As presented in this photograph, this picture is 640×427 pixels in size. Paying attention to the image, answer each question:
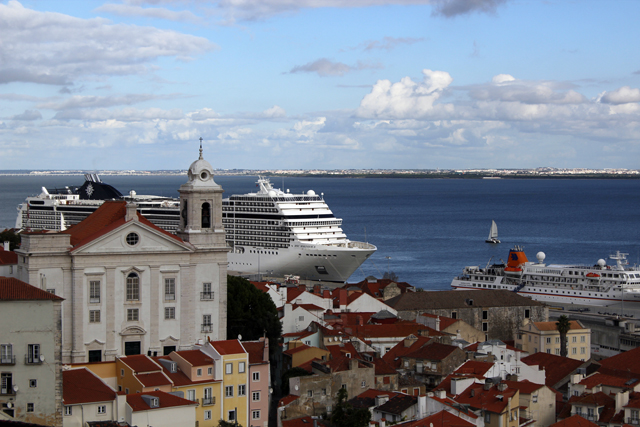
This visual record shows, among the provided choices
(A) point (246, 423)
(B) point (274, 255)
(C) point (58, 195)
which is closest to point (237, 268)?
(B) point (274, 255)

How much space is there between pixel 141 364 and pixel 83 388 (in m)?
2.92

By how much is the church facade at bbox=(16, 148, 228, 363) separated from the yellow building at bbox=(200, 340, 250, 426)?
528 centimetres

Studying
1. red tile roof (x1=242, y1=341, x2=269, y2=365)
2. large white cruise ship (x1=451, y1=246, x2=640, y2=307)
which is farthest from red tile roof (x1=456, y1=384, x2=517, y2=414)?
large white cruise ship (x1=451, y1=246, x2=640, y2=307)

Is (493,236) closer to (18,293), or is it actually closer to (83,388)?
(83,388)

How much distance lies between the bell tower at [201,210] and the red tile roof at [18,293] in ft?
39.5

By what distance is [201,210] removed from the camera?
39031mm

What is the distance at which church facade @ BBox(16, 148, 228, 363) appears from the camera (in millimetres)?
35438

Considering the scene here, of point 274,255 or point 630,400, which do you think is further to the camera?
point 274,255

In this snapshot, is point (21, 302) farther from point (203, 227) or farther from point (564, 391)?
point (564, 391)

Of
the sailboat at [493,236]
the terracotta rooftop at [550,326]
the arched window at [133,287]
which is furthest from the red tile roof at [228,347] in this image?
the sailboat at [493,236]

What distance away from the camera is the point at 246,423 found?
3175cm

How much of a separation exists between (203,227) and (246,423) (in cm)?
1025

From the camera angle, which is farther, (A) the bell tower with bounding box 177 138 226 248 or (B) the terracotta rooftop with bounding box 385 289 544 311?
(B) the terracotta rooftop with bounding box 385 289 544 311

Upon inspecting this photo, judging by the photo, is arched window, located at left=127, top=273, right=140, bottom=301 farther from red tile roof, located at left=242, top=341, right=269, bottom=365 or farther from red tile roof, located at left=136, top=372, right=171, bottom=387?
red tile roof, located at left=136, top=372, right=171, bottom=387
